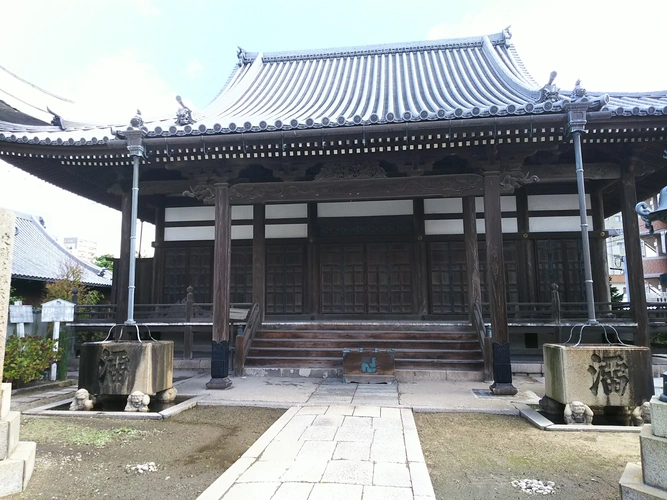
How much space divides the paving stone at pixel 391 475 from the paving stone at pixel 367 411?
5.79 feet

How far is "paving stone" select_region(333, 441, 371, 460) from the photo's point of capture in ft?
13.5

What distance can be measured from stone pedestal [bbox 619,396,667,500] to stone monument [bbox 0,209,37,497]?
4637mm

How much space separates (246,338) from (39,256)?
1808 centimetres

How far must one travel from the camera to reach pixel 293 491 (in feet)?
10.9

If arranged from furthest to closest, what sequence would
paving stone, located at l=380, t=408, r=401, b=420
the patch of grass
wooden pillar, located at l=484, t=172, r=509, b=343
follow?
wooden pillar, located at l=484, t=172, r=509, b=343 < paving stone, located at l=380, t=408, r=401, b=420 < the patch of grass

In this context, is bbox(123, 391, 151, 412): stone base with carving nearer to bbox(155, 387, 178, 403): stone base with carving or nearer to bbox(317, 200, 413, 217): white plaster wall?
bbox(155, 387, 178, 403): stone base with carving

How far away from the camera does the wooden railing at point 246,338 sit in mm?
8758

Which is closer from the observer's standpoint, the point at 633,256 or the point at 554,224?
the point at 633,256

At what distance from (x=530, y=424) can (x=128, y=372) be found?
5.68 meters

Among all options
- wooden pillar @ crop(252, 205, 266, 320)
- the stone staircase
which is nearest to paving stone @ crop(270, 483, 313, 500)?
the stone staircase

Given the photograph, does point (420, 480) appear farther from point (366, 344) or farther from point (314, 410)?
point (366, 344)

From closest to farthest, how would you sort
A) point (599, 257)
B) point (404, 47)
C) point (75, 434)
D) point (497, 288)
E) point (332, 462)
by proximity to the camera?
point (332, 462) → point (75, 434) → point (497, 288) → point (599, 257) → point (404, 47)

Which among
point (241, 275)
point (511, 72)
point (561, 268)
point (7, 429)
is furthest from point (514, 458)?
point (511, 72)

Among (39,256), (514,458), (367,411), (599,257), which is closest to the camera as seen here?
(514,458)
